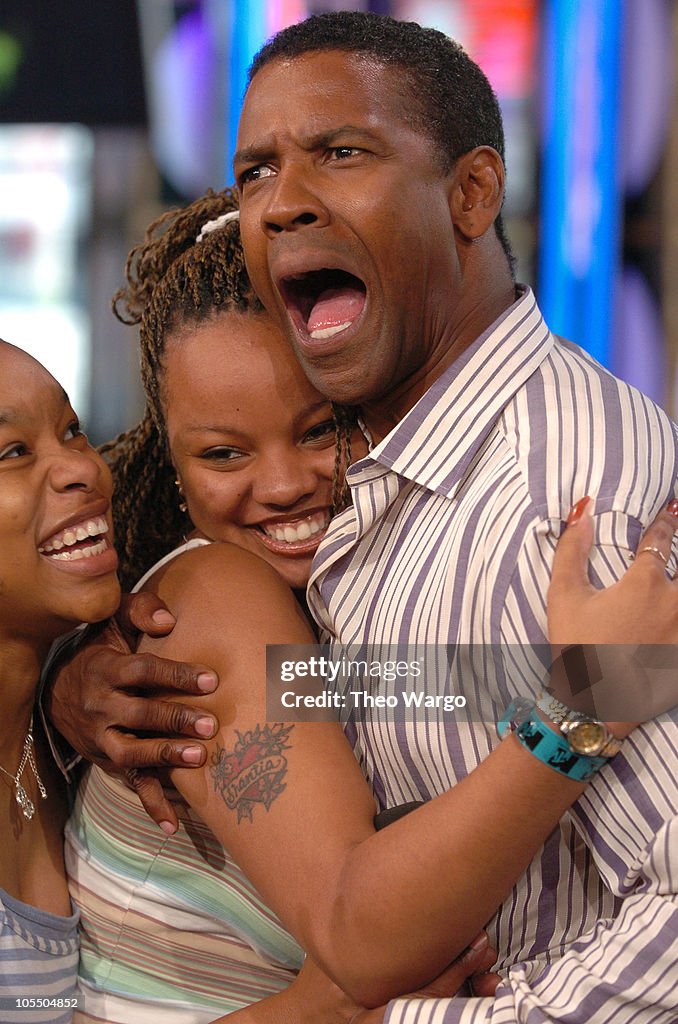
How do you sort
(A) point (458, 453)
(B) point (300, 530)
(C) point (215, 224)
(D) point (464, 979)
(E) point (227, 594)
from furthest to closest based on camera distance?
(C) point (215, 224) < (B) point (300, 530) < (E) point (227, 594) < (A) point (458, 453) < (D) point (464, 979)

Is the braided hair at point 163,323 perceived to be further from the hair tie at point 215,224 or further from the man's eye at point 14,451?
the man's eye at point 14,451

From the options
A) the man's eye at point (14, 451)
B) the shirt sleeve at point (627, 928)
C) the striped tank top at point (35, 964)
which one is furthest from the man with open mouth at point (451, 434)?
the striped tank top at point (35, 964)

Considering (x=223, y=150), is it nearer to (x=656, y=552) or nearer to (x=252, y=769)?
(x=252, y=769)

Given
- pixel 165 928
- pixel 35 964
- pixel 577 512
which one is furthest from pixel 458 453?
pixel 35 964

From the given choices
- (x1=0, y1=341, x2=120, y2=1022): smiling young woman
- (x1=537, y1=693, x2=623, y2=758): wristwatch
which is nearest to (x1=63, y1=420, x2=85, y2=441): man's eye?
(x1=0, y1=341, x2=120, y2=1022): smiling young woman

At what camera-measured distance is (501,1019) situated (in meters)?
1.35

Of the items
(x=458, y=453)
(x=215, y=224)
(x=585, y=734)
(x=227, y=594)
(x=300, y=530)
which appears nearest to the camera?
(x=585, y=734)

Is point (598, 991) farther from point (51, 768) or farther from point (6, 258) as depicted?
point (6, 258)

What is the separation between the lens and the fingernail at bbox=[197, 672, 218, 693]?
1568 millimetres

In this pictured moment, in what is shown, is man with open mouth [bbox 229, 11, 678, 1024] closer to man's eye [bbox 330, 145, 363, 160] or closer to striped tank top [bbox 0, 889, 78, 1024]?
man's eye [bbox 330, 145, 363, 160]

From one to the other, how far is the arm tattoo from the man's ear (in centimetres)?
71
